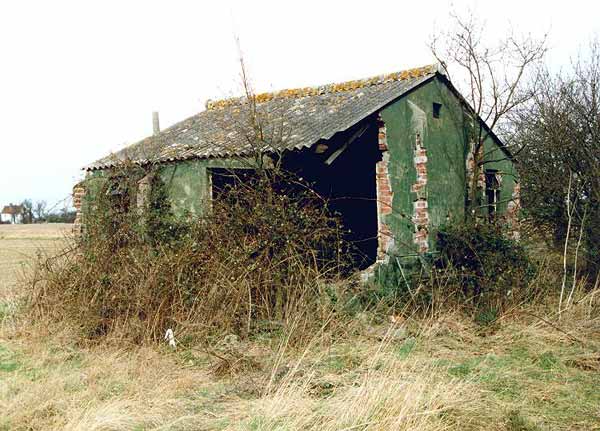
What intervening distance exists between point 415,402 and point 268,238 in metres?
3.83

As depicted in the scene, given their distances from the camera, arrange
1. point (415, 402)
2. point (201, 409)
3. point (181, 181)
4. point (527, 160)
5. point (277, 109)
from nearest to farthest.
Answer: point (415, 402)
point (201, 409)
point (181, 181)
point (277, 109)
point (527, 160)

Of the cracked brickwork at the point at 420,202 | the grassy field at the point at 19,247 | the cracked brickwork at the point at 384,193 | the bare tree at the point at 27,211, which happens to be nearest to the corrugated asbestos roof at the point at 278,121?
the cracked brickwork at the point at 384,193

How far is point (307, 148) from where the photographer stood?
371 inches

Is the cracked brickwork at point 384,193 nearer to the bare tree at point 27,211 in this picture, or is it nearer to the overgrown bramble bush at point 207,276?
the overgrown bramble bush at point 207,276

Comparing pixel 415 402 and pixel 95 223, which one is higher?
pixel 95 223

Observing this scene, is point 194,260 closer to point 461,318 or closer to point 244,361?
point 244,361

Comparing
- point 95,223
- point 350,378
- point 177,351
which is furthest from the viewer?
point 95,223

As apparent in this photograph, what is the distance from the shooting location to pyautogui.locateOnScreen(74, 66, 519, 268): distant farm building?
33.4 ft

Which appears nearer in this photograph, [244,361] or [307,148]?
[244,361]

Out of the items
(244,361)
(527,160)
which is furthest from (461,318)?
(527,160)

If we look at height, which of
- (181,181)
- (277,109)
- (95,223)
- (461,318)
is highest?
(277,109)

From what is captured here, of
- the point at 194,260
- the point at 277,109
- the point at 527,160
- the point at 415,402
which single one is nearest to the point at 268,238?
the point at 194,260

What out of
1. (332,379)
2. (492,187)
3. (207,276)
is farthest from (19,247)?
(332,379)

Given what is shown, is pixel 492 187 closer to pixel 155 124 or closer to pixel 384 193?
pixel 384 193
